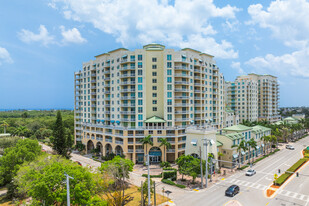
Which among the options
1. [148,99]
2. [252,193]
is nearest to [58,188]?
[252,193]

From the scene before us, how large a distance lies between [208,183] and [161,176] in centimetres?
1264

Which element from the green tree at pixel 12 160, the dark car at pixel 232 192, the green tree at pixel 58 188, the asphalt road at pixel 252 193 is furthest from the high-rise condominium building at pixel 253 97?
the green tree at pixel 58 188

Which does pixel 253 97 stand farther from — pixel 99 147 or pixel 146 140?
pixel 99 147

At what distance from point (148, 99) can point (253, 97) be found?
93.4m

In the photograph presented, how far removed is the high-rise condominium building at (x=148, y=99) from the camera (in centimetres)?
6694

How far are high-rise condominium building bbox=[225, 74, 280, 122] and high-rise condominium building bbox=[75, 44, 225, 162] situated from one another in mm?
61540

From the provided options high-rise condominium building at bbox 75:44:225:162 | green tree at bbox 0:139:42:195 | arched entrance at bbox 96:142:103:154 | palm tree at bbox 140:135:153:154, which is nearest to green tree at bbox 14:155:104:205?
green tree at bbox 0:139:42:195

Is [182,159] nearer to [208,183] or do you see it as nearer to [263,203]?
[208,183]

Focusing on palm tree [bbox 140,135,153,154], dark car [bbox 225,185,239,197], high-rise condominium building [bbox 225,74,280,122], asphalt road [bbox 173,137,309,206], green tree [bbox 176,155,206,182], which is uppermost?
high-rise condominium building [bbox 225,74,280,122]

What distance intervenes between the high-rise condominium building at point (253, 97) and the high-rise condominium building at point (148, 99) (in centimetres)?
6154

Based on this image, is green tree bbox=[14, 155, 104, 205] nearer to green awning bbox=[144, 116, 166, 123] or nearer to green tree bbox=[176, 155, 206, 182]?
green tree bbox=[176, 155, 206, 182]

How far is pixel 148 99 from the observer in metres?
70.4

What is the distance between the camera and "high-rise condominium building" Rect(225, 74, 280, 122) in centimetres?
13038

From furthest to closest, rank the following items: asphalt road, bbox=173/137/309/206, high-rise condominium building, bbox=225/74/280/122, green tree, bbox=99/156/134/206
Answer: high-rise condominium building, bbox=225/74/280/122 → asphalt road, bbox=173/137/309/206 → green tree, bbox=99/156/134/206
